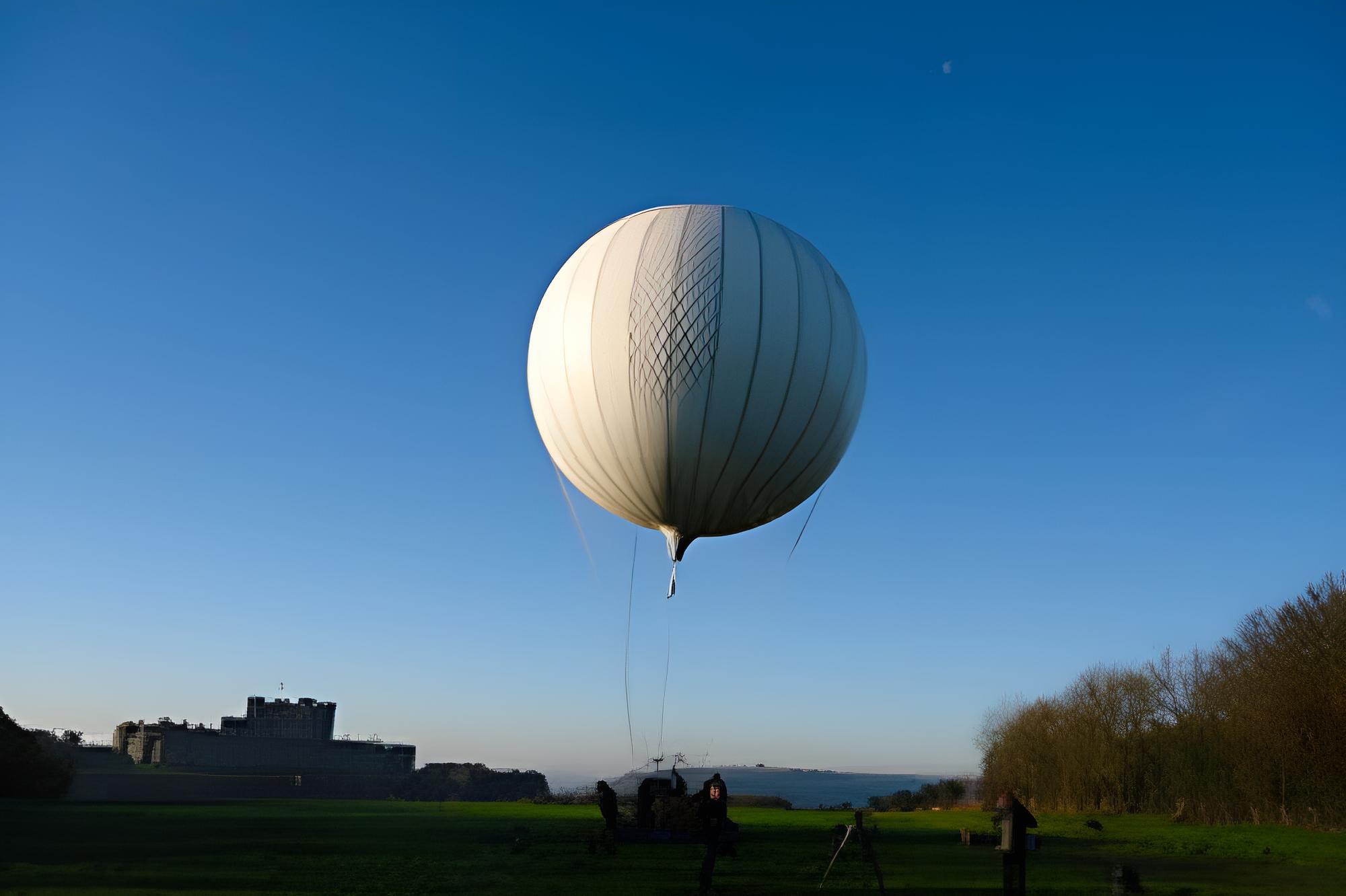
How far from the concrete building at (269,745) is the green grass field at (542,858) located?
55370mm

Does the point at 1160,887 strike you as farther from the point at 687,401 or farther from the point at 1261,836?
the point at 1261,836

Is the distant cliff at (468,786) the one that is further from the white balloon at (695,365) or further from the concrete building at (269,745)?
the white balloon at (695,365)

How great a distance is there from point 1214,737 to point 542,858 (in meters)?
30.6

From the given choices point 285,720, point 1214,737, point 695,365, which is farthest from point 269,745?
point 695,365

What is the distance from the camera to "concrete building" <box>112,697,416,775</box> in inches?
3103

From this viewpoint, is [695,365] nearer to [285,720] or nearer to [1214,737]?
[1214,737]

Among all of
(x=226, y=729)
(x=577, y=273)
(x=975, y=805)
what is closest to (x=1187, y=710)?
(x=975, y=805)

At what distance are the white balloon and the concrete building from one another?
7894 centimetres

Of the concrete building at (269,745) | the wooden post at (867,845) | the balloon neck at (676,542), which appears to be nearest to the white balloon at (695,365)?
the balloon neck at (676,542)

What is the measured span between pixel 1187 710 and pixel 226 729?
83432mm

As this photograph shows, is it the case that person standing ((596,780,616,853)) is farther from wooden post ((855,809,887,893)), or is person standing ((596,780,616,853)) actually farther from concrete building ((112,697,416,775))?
concrete building ((112,697,416,775))

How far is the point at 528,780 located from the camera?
227ft

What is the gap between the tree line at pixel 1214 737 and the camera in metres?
30.1

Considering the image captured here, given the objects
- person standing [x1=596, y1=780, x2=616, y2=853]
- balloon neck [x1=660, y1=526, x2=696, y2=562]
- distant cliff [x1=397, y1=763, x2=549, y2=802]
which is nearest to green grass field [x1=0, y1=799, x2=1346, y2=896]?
person standing [x1=596, y1=780, x2=616, y2=853]
